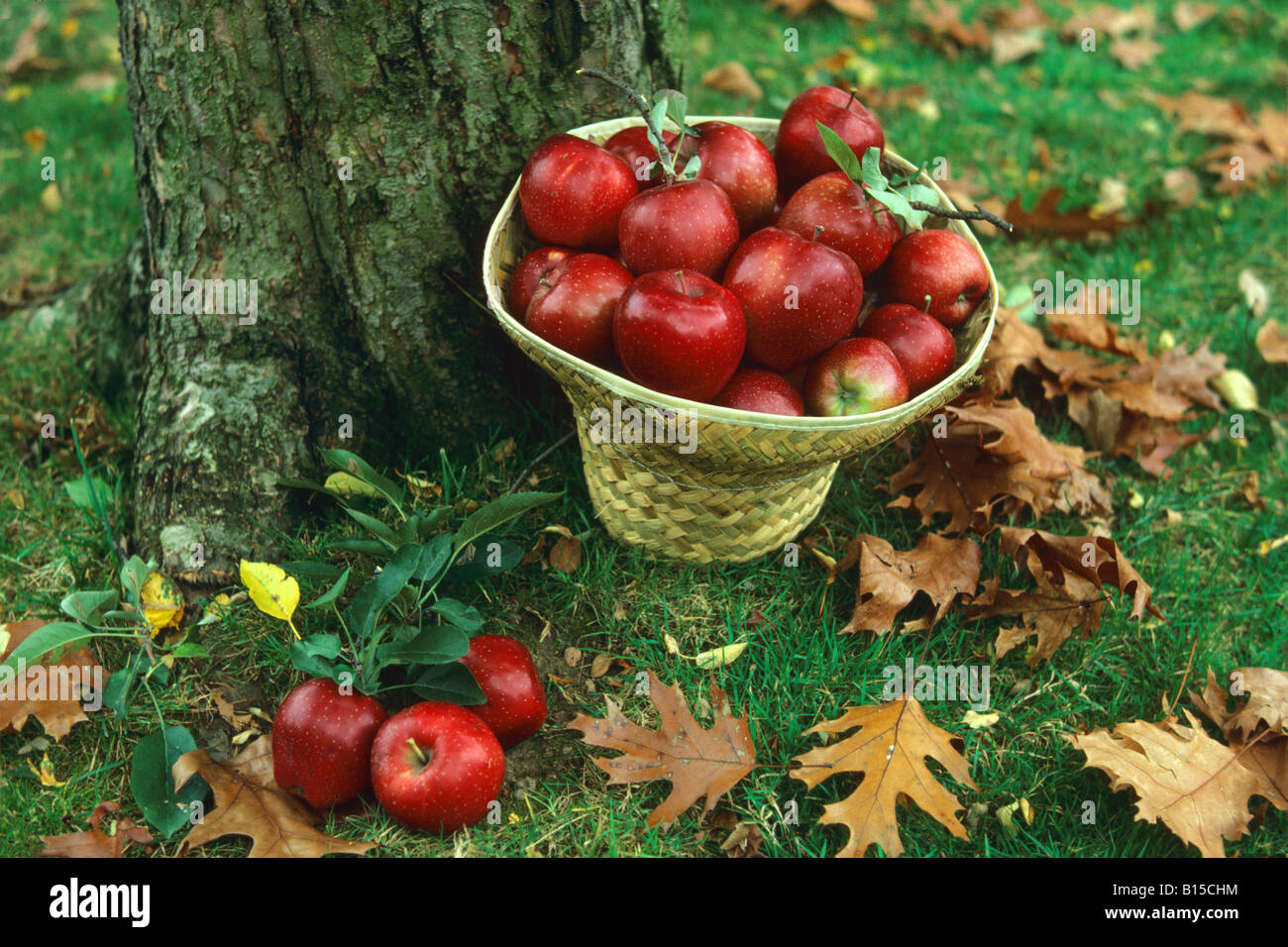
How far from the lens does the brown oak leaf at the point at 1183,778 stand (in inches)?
71.3

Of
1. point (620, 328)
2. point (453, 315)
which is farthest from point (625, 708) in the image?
point (453, 315)

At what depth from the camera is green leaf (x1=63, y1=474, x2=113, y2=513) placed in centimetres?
234

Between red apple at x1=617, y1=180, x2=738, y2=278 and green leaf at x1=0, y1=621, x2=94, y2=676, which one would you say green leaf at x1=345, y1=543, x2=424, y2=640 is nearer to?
green leaf at x1=0, y1=621, x2=94, y2=676

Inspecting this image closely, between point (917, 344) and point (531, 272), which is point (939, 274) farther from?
point (531, 272)

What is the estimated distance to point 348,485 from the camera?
229cm

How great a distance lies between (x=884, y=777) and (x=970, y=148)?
261 cm

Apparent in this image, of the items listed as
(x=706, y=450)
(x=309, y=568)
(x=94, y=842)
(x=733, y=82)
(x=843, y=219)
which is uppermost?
(x=733, y=82)

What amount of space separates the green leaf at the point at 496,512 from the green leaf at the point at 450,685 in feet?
0.89

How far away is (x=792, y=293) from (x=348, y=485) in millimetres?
1073

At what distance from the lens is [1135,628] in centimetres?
221

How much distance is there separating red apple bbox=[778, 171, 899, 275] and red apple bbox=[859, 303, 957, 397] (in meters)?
0.14

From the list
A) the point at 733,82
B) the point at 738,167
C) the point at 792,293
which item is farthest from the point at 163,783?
the point at 733,82
